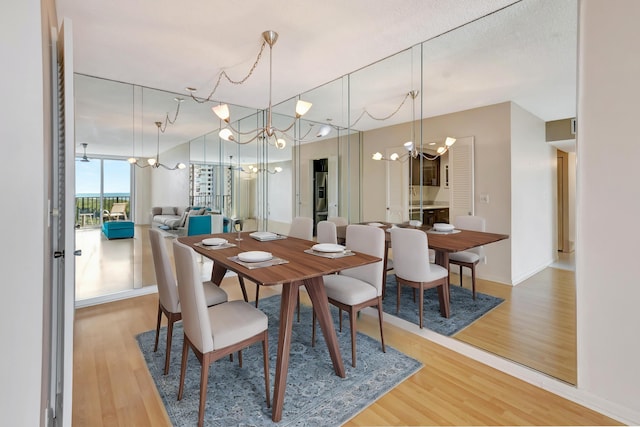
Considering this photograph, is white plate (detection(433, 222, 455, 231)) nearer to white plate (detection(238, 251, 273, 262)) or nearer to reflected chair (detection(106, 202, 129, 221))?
white plate (detection(238, 251, 273, 262))

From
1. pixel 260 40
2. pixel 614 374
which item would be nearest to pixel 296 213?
pixel 260 40

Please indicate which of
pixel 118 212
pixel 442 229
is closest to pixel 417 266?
pixel 442 229

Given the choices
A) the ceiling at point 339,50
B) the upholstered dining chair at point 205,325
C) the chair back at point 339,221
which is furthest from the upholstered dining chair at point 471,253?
the upholstered dining chair at point 205,325

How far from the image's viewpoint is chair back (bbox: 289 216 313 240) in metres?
3.32

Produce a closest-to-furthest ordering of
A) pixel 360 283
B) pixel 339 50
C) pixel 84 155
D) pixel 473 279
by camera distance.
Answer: pixel 360 283 < pixel 473 279 < pixel 339 50 < pixel 84 155

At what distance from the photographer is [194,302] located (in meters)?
1.60

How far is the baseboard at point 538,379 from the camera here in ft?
5.59

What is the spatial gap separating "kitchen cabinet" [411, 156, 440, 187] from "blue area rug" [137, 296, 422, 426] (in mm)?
1591

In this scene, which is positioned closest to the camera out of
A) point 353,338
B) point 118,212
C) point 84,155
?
point 353,338

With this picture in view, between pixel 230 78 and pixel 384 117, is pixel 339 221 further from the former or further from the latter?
pixel 230 78

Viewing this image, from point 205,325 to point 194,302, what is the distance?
0.44 feet

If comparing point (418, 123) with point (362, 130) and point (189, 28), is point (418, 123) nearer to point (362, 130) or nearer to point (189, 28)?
point (362, 130)

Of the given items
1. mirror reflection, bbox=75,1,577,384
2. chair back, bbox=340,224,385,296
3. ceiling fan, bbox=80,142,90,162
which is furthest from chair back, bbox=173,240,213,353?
ceiling fan, bbox=80,142,90,162

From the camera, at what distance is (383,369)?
83.4 inches
